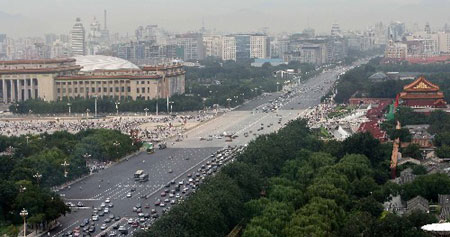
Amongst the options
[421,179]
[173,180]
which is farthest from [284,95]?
[421,179]

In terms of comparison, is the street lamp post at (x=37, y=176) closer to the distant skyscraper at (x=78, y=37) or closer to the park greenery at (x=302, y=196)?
the park greenery at (x=302, y=196)

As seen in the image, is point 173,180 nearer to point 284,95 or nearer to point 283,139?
point 283,139

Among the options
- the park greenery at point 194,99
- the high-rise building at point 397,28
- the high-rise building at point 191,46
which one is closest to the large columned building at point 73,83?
the park greenery at point 194,99

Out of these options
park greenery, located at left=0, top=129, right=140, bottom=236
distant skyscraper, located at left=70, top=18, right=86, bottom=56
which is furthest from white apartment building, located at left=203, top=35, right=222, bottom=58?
park greenery, located at left=0, top=129, right=140, bottom=236

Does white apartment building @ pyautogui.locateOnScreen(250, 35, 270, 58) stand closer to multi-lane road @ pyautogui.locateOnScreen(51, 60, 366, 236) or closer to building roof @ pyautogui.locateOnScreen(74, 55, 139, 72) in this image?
building roof @ pyautogui.locateOnScreen(74, 55, 139, 72)

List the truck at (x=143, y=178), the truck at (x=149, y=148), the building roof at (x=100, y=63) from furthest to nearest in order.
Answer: the building roof at (x=100, y=63) < the truck at (x=149, y=148) < the truck at (x=143, y=178)

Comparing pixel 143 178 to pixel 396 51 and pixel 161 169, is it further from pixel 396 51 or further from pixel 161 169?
pixel 396 51
